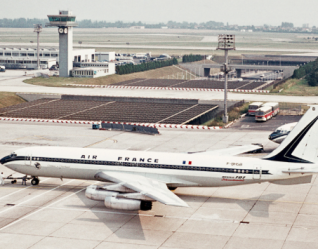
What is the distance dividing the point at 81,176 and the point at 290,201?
21.6m

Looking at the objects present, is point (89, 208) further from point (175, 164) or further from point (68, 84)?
point (68, 84)

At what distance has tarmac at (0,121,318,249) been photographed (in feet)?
131

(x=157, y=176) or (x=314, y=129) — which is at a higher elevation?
(x=314, y=129)

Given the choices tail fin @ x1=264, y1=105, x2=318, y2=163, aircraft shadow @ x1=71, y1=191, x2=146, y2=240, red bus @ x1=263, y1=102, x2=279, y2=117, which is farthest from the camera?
red bus @ x1=263, y1=102, x2=279, y2=117

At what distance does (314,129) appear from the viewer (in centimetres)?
4631

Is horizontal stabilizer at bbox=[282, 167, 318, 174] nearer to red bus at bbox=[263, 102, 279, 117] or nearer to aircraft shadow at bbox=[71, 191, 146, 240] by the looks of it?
aircraft shadow at bbox=[71, 191, 146, 240]

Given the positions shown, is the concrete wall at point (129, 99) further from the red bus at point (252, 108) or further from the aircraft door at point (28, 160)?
the aircraft door at point (28, 160)

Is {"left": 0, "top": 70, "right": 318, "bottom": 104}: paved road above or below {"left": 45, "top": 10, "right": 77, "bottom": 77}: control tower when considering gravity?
below

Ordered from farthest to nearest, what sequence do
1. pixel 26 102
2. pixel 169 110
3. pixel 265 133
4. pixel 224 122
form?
1. pixel 26 102
2. pixel 169 110
3. pixel 224 122
4. pixel 265 133

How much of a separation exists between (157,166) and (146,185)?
404 centimetres

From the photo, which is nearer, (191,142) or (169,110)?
(191,142)

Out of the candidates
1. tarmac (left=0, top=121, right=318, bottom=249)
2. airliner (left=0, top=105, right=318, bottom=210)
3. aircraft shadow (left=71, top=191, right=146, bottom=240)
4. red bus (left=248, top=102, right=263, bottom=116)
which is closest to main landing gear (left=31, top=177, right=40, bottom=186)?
tarmac (left=0, top=121, right=318, bottom=249)

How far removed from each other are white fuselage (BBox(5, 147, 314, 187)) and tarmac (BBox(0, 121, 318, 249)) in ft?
8.04

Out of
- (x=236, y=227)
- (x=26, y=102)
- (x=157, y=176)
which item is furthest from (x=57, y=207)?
(x=26, y=102)
